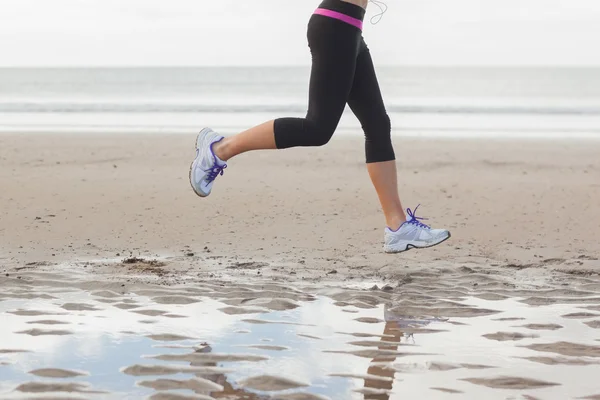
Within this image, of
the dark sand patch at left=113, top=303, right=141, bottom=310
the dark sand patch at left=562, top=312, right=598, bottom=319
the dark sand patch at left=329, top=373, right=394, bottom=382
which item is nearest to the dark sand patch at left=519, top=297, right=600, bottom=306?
the dark sand patch at left=562, top=312, right=598, bottom=319

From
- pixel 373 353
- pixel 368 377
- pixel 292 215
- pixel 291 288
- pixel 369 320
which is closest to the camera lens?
pixel 368 377

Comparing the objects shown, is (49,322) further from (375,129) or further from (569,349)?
(569,349)

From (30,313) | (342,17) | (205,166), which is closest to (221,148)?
(205,166)

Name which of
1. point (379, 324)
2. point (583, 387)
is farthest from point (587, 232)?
point (583, 387)

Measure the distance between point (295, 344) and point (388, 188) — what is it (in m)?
1.52

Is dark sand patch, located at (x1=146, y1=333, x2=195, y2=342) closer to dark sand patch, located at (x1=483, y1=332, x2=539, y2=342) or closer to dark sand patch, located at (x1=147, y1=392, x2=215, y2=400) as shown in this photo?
dark sand patch, located at (x1=147, y1=392, x2=215, y2=400)

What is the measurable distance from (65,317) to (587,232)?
3903 mm

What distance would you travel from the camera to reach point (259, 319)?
370cm

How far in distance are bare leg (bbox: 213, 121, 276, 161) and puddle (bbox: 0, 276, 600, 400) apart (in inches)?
28.7

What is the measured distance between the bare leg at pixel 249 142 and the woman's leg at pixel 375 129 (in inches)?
18.5

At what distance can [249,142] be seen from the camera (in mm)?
4406

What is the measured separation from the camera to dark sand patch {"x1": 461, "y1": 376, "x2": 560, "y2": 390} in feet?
9.20

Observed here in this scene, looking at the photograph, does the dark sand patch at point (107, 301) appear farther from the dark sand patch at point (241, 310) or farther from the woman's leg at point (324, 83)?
the woman's leg at point (324, 83)

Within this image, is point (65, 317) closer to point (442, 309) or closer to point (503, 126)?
point (442, 309)
